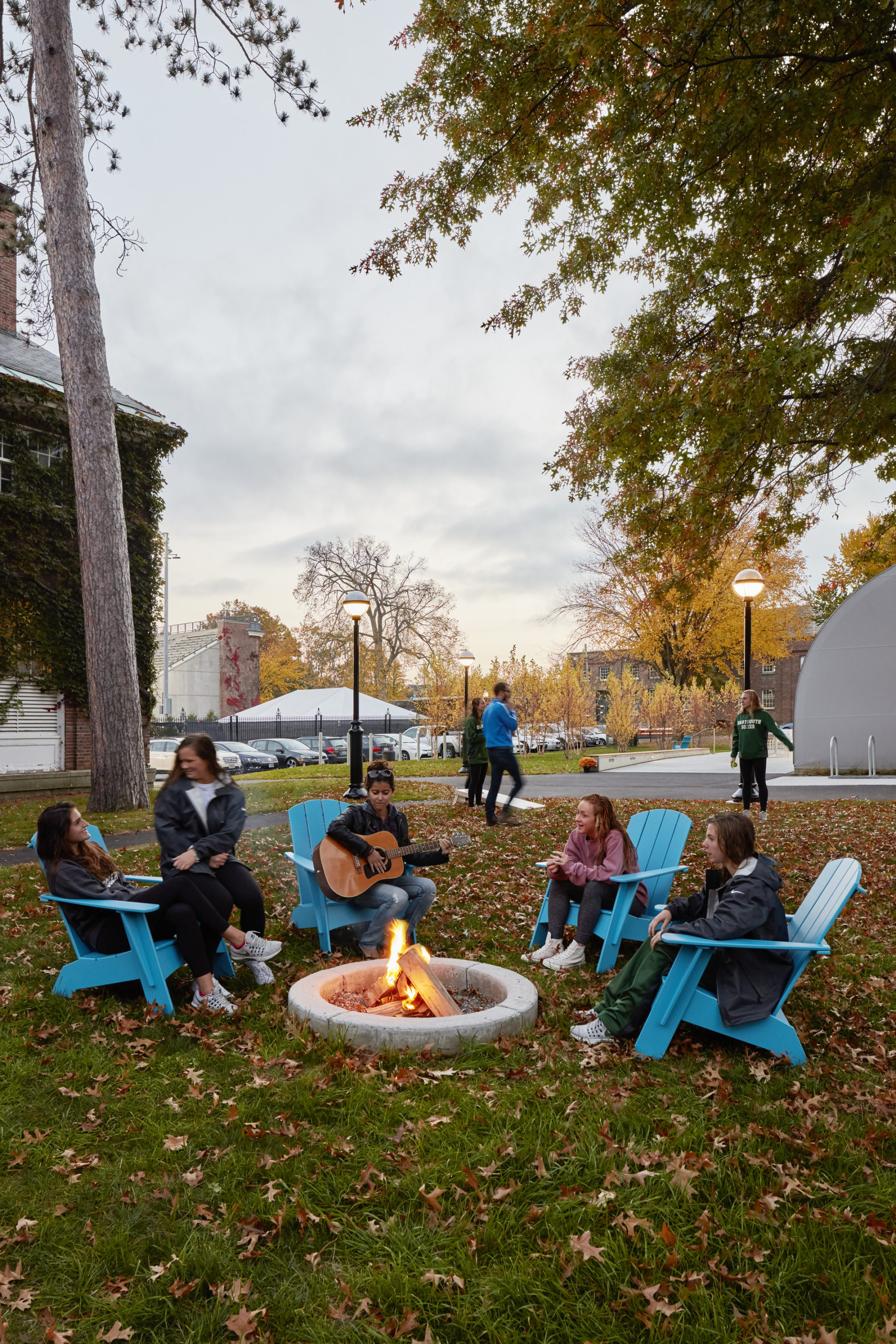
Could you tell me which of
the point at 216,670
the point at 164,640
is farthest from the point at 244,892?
the point at 216,670

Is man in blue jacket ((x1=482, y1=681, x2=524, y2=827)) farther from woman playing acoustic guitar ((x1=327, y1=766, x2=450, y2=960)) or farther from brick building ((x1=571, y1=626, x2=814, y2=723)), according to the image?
brick building ((x1=571, y1=626, x2=814, y2=723))

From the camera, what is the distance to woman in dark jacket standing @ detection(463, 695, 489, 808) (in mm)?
11508

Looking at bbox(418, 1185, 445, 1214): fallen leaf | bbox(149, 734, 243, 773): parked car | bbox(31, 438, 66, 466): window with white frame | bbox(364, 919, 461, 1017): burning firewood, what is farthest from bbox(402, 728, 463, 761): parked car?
bbox(418, 1185, 445, 1214): fallen leaf

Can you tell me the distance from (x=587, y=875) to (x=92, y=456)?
420 inches

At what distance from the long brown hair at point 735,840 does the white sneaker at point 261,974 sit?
268 cm

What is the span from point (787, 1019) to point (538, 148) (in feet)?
21.9

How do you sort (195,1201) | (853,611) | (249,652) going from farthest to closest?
1. (249,652)
2. (853,611)
3. (195,1201)

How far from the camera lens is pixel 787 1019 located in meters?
4.32

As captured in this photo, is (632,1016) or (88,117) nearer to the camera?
(632,1016)

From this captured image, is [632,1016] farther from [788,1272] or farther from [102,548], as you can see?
[102,548]

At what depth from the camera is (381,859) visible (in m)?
5.21

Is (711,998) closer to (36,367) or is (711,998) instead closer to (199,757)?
(199,757)

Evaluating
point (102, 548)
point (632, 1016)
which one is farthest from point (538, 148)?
point (102, 548)

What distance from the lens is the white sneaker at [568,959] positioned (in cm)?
517
